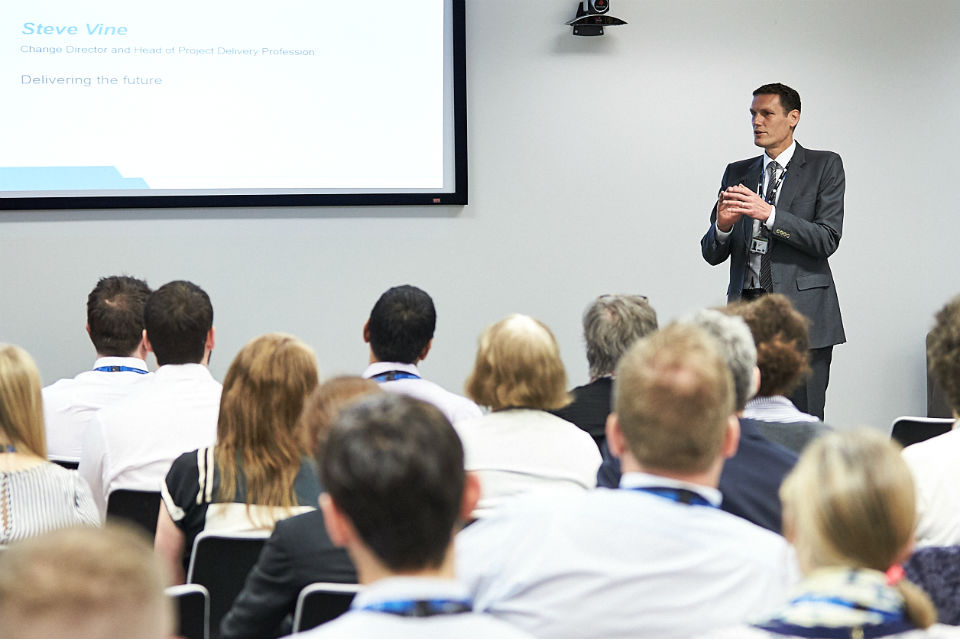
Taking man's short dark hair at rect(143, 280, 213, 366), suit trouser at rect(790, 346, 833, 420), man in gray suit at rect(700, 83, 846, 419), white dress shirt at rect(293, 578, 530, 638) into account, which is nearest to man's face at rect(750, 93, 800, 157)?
man in gray suit at rect(700, 83, 846, 419)

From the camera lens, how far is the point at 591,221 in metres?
5.36

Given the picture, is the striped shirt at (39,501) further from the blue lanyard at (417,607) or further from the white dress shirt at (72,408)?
the blue lanyard at (417,607)

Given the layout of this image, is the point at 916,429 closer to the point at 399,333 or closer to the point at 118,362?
the point at 399,333

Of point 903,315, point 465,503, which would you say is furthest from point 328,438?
point 903,315

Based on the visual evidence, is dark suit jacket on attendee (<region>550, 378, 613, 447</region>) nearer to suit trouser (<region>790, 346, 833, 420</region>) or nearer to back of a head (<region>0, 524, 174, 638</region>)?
suit trouser (<region>790, 346, 833, 420</region>)

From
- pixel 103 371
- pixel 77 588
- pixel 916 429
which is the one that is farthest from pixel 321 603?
pixel 916 429

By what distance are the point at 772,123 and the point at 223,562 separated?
318 cm

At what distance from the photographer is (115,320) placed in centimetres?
335

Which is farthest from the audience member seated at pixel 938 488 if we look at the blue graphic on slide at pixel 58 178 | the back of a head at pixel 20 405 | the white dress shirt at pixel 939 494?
the blue graphic on slide at pixel 58 178

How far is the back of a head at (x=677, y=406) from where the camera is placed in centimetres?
138

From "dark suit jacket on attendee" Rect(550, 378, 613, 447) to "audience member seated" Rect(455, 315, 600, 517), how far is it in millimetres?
402

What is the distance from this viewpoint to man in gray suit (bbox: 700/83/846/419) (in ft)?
13.6

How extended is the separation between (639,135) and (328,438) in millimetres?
4496

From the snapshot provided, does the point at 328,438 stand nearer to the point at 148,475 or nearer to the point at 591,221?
the point at 148,475
